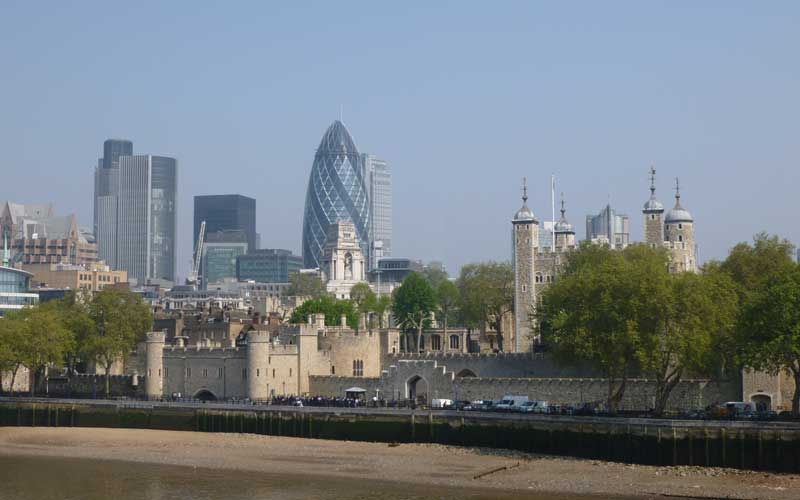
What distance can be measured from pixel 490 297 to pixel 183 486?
5716 cm

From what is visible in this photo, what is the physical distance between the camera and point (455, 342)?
419ft

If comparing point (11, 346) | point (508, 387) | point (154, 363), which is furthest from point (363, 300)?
point (508, 387)

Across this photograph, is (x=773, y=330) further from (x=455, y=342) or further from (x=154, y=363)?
(x=455, y=342)

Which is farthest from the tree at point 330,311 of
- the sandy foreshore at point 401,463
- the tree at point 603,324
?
the tree at point 603,324

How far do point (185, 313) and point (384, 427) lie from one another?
59026 millimetres

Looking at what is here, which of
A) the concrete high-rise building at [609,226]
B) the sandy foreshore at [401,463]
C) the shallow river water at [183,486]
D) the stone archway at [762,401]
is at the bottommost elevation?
the shallow river water at [183,486]

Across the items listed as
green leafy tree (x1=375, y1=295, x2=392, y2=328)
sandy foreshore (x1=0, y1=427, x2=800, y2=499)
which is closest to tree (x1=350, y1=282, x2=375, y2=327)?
green leafy tree (x1=375, y1=295, x2=392, y2=328)

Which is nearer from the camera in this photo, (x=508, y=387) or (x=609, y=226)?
(x=508, y=387)

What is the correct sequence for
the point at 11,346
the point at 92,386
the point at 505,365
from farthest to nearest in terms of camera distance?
the point at 92,386 → the point at 11,346 → the point at 505,365

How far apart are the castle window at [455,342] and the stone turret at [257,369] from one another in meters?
37.7

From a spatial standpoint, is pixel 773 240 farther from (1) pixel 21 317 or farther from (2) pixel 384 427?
(1) pixel 21 317

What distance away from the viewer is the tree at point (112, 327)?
101 meters

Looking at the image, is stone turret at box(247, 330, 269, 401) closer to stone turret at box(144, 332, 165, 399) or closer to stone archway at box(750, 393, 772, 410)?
stone turret at box(144, 332, 165, 399)

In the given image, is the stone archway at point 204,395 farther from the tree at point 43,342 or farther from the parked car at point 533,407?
the parked car at point 533,407
